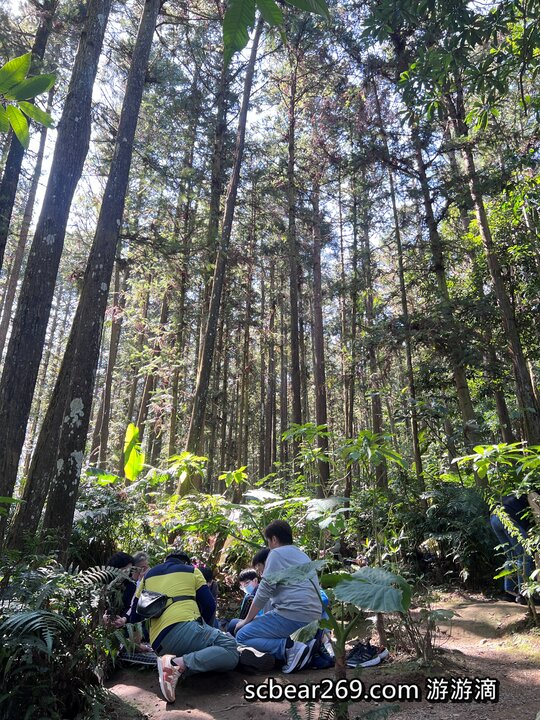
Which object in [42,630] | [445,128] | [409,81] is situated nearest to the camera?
[42,630]

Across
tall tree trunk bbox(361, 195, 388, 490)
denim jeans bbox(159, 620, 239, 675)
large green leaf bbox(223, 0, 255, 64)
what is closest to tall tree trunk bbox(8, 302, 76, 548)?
denim jeans bbox(159, 620, 239, 675)

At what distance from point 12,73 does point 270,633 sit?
4.89 meters

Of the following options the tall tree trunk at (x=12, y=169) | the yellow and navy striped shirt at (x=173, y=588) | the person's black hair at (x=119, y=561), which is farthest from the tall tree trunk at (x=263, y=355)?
the yellow and navy striped shirt at (x=173, y=588)

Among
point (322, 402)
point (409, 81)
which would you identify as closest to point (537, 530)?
point (409, 81)

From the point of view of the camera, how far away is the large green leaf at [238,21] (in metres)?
1.08

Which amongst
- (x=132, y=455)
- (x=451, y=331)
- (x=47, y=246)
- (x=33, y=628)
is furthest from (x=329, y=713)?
(x=451, y=331)

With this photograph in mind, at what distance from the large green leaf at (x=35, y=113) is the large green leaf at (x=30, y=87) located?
0.16 feet

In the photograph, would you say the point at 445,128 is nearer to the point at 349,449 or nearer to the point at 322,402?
the point at 322,402

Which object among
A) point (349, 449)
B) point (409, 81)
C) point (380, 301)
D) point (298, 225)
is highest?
point (298, 225)

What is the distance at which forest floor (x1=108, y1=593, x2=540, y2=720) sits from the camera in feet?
10.3

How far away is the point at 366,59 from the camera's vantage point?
11.6 metres

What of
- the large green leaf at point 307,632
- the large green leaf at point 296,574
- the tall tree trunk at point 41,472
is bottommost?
the large green leaf at point 307,632

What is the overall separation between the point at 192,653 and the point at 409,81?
575 cm

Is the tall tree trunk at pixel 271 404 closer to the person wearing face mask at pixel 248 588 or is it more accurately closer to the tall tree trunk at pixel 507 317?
the tall tree trunk at pixel 507 317
